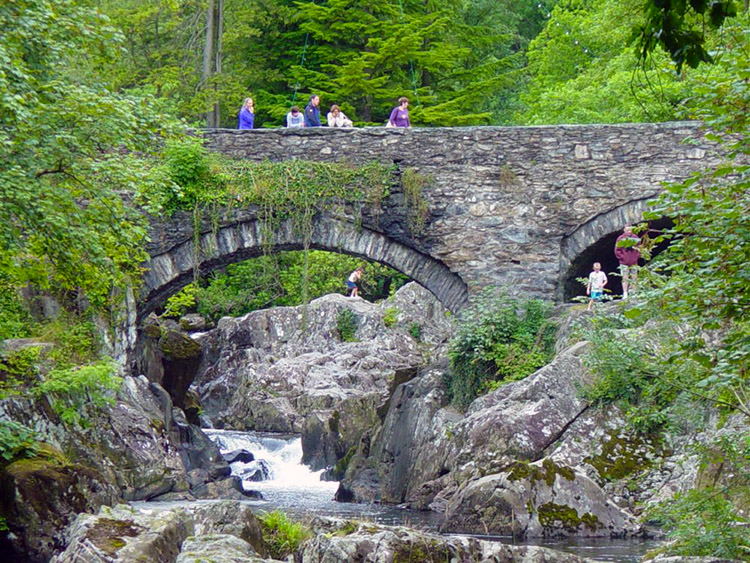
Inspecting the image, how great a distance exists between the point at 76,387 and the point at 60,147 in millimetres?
3200

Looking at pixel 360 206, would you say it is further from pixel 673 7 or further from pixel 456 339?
pixel 673 7

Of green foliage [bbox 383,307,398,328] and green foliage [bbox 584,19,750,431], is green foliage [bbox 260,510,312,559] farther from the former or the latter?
green foliage [bbox 383,307,398,328]

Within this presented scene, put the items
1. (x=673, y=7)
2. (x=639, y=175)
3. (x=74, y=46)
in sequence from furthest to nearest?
(x=639, y=175) < (x=74, y=46) < (x=673, y=7)

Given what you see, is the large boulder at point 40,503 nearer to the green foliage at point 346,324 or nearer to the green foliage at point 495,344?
the green foliage at point 495,344

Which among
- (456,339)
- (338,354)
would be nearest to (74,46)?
(456,339)

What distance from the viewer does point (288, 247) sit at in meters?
16.2

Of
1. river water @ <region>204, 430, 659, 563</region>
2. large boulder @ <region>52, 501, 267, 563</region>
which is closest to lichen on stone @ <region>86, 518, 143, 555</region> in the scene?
large boulder @ <region>52, 501, 267, 563</region>

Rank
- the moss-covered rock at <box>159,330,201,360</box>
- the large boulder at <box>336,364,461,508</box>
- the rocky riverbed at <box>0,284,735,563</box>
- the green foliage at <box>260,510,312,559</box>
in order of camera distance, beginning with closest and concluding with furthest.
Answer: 1. the rocky riverbed at <box>0,284,735,563</box>
2. the green foliage at <box>260,510,312,559</box>
3. the large boulder at <box>336,364,461,508</box>
4. the moss-covered rock at <box>159,330,201,360</box>

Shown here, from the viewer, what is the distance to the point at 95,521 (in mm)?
8148

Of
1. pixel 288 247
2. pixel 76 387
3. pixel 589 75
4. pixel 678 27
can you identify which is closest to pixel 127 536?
pixel 76 387

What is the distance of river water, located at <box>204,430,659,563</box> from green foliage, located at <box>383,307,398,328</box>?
164 inches

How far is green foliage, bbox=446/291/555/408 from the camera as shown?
15.1 metres

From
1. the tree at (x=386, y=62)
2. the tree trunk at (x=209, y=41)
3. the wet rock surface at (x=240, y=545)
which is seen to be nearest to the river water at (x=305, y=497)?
the wet rock surface at (x=240, y=545)

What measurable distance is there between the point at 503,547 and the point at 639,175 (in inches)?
356
